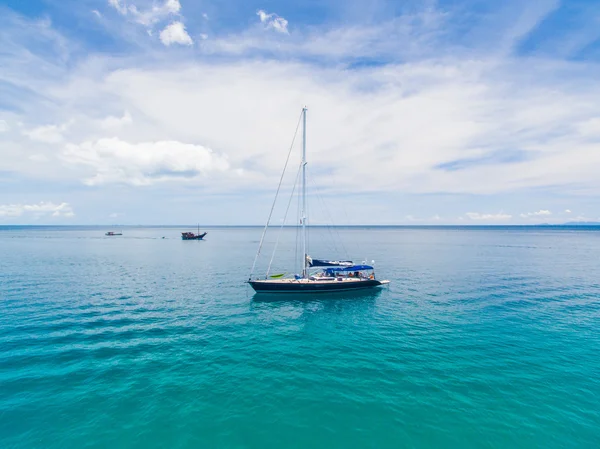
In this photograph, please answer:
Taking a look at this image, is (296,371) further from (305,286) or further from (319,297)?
(319,297)

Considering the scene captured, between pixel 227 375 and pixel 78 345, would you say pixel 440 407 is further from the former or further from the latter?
pixel 78 345

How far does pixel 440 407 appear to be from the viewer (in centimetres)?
1964

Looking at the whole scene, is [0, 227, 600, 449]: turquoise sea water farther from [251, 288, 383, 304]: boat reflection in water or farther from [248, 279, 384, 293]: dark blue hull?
[248, 279, 384, 293]: dark blue hull

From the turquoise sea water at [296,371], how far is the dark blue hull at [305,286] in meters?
2.77

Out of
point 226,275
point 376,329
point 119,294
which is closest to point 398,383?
point 376,329

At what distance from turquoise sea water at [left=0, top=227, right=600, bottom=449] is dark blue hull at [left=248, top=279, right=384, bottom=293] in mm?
2770

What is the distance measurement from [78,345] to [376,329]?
32.0 metres

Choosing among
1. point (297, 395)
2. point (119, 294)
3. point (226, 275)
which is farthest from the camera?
point (226, 275)

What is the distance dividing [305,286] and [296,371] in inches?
1032

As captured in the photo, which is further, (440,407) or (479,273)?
(479,273)

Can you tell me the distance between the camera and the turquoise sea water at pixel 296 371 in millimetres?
17516

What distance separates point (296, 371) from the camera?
24297 millimetres

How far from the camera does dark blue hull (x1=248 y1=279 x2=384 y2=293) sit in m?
49.2

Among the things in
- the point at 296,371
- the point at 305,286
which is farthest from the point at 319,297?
the point at 296,371
